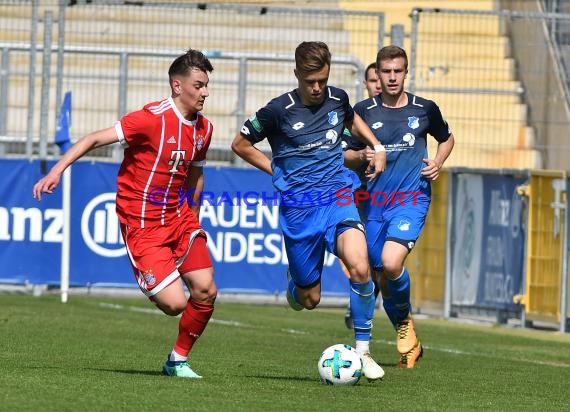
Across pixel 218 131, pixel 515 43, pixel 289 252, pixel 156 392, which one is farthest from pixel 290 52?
pixel 156 392

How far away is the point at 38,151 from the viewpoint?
17438mm

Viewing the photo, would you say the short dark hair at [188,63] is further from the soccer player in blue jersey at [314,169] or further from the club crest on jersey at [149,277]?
the club crest on jersey at [149,277]

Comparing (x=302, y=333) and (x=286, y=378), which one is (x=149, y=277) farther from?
(x=302, y=333)

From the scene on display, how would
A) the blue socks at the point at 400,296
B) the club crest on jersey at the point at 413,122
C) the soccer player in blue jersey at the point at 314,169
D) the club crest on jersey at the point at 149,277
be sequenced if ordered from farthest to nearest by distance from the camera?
1. the club crest on jersey at the point at 413,122
2. the blue socks at the point at 400,296
3. the soccer player in blue jersey at the point at 314,169
4. the club crest on jersey at the point at 149,277

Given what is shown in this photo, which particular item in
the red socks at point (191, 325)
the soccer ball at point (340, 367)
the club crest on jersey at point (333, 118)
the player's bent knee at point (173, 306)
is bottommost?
the soccer ball at point (340, 367)

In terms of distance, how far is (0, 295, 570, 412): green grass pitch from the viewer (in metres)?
7.84

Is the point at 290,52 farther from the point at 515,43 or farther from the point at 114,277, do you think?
the point at 114,277

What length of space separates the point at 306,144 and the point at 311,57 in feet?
2.12

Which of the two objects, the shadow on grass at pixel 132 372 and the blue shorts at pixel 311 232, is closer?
the shadow on grass at pixel 132 372

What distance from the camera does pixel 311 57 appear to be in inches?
360

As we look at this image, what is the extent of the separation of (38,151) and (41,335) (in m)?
5.66

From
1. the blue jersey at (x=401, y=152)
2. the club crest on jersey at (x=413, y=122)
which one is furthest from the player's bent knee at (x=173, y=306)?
the club crest on jersey at (x=413, y=122)

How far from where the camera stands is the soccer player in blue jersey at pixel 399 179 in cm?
1054

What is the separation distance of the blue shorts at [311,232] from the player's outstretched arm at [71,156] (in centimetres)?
146
